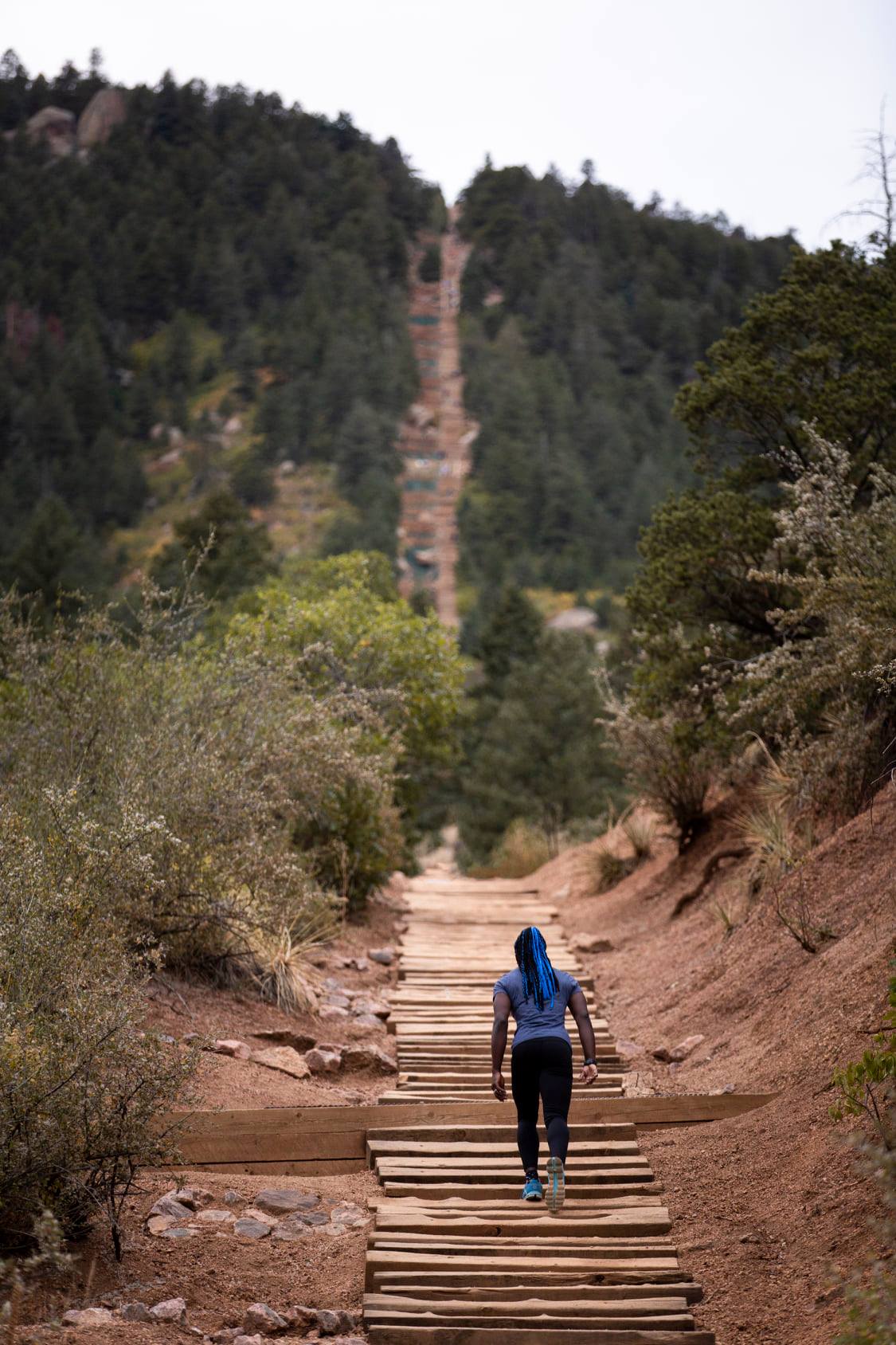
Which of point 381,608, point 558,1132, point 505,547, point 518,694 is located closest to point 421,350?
point 505,547

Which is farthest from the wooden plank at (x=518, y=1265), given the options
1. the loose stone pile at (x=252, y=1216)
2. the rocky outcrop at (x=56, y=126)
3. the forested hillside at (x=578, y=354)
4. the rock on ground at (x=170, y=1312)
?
the rocky outcrop at (x=56, y=126)

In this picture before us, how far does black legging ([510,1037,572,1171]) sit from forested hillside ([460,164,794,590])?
56.9 metres

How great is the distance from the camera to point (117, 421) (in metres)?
82.6

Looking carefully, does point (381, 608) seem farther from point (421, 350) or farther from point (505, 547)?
point (421, 350)

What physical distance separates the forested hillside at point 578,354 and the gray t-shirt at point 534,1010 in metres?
56.6

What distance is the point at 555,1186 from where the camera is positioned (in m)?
5.64

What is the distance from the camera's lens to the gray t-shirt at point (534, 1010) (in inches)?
238

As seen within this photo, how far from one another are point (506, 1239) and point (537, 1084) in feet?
2.69

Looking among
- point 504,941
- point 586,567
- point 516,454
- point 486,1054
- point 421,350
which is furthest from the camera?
point 421,350

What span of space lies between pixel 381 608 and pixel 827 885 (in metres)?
11.8

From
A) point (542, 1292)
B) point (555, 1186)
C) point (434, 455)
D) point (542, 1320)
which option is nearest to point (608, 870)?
point (555, 1186)

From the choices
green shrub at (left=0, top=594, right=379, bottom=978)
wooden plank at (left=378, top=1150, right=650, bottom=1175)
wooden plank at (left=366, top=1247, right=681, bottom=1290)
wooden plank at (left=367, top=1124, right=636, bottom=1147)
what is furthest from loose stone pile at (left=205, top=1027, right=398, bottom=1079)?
wooden plank at (left=366, top=1247, right=681, bottom=1290)

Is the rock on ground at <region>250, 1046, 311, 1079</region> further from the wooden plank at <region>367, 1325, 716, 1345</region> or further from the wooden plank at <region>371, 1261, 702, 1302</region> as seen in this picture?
the wooden plank at <region>367, 1325, 716, 1345</region>

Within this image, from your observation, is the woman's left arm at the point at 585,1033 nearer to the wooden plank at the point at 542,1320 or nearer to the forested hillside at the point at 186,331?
the wooden plank at the point at 542,1320
